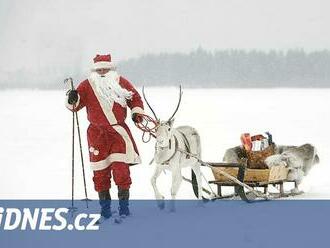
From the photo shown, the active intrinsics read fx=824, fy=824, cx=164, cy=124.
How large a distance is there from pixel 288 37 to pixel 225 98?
0.33 meters

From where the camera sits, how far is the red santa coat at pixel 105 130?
107 inches

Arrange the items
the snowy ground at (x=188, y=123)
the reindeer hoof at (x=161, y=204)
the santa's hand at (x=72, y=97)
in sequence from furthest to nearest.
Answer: the snowy ground at (x=188, y=123) < the reindeer hoof at (x=161, y=204) < the santa's hand at (x=72, y=97)

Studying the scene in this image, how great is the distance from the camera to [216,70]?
3.06 m

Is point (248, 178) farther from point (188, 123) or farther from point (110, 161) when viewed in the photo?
point (110, 161)

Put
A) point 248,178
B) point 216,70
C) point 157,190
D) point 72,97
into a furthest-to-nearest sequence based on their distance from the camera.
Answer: point 216,70 < point 248,178 < point 157,190 < point 72,97

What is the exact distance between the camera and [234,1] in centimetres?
315

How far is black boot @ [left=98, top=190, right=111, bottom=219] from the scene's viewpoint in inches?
109

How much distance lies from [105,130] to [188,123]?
1.23ft

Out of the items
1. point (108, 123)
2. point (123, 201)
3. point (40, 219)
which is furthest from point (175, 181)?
point (40, 219)

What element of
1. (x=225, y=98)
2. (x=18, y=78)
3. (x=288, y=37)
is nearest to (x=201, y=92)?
(x=225, y=98)

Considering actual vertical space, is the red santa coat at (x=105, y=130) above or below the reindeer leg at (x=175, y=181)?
above

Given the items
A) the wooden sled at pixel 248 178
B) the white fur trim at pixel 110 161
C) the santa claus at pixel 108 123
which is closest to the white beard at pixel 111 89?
the santa claus at pixel 108 123

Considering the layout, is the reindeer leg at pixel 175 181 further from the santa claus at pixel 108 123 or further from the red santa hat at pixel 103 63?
the red santa hat at pixel 103 63

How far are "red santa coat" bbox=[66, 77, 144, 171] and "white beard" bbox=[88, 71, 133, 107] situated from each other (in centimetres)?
1
